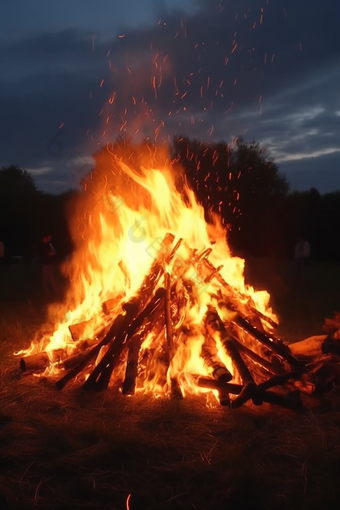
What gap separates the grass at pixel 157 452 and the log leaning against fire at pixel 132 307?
0.29m

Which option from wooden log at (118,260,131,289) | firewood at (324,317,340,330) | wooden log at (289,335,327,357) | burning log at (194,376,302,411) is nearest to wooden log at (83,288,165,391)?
wooden log at (118,260,131,289)

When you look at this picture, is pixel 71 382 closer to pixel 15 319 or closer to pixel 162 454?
pixel 162 454

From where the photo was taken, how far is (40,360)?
6.15 metres

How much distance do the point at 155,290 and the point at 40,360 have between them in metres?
1.52

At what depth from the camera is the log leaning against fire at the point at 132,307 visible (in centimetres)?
573

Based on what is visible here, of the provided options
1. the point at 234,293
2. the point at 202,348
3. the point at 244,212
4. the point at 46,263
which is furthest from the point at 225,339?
the point at 244,212

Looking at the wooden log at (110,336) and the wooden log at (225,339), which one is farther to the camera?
the wooden log at (110,336)

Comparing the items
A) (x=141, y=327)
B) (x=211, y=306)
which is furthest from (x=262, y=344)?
(x=141, y=327)

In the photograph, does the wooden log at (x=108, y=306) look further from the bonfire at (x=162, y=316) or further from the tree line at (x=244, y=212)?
the tree line at (x=244, y=212)

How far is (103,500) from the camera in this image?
344 centimetres

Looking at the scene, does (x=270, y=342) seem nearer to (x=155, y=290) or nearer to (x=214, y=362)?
(x=214, y=362)

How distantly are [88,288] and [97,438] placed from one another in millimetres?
3497

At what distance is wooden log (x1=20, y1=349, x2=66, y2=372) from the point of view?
6043mm

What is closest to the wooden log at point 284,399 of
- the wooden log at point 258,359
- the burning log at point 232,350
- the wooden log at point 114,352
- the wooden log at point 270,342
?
the burning log at point 232,350
